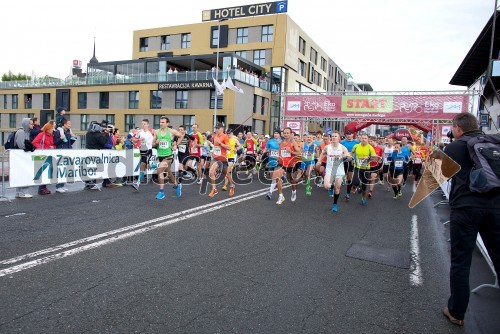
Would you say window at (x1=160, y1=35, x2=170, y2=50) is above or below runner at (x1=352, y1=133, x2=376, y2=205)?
above

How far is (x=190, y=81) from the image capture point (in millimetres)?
36594

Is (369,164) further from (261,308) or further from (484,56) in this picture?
(484,56)

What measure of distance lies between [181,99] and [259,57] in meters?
11.3

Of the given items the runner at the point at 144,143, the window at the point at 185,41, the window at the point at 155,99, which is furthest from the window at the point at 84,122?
the runner at the point at 144,143

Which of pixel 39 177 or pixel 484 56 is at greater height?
pixel 484 56

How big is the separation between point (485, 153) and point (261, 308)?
255 cm

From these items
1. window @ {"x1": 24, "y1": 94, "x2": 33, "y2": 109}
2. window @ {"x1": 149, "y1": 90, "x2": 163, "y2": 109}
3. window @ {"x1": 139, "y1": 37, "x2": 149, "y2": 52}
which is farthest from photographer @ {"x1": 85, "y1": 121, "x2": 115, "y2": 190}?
window @ {"x1": 24, "y1": 94, "x2": 33, "y2": 109}

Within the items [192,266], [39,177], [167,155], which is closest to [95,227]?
[192,266]

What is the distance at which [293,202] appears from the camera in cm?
980

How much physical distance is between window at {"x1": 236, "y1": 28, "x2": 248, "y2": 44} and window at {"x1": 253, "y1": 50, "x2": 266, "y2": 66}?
1989mm

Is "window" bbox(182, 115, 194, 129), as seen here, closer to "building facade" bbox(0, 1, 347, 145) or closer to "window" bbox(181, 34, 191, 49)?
"building facade" bbox(0, 1, 347, 145)

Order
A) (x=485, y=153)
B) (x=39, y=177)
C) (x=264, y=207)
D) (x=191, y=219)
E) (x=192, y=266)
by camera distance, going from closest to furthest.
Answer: (x=485, y=153) < (x=192, y=266) < (x=191, y=219) < (x=264, y=207) < (x=39, y=177)

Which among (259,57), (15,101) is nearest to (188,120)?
(259,57)

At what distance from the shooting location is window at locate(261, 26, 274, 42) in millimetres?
41612
